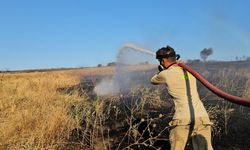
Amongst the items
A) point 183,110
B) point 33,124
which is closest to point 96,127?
point 33,124

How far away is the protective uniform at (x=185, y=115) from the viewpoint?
5023 millimetres

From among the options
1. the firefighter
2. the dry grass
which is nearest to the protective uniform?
the firefighter

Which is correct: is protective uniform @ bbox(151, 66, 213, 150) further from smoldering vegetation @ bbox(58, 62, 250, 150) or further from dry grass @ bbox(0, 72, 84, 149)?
dry grass @ bbox(0, 72, 84, 149)

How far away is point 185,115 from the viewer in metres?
5.01

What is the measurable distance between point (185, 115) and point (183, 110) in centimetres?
7

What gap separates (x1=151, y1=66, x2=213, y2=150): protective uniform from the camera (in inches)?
198

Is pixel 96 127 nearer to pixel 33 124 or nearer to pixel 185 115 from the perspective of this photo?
pixel 33 124

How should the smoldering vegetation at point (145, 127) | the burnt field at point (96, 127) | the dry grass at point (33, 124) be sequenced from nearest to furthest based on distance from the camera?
the dry grass at point (33, 124), the burnt field at point (96, 127), the smoldering vegetation at point (145, 127)

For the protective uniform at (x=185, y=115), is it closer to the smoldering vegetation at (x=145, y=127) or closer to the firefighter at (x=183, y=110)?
the firefighter at (x=183, y=110)

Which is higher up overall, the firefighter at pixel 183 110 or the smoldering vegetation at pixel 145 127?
the firefighter at pixel 183 110

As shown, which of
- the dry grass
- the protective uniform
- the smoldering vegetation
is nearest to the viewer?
the protective uniform

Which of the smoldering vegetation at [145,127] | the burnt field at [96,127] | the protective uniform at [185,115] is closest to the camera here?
the protective uniform at [185,115]

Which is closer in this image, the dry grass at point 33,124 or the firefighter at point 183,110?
the firefighter at point 183,110

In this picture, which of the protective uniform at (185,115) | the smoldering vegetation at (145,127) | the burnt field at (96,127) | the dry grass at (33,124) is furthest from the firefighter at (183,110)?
the dry grass at (33,124)
